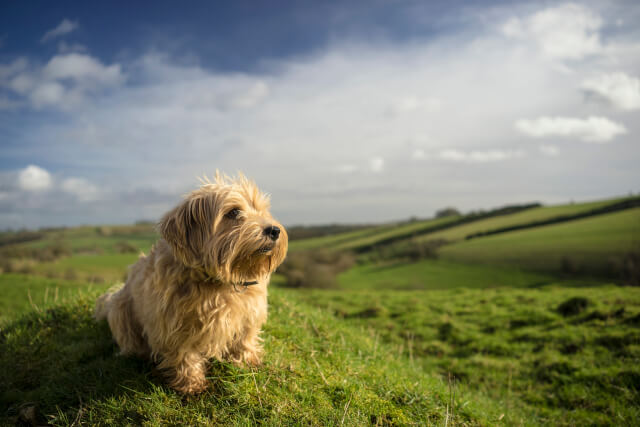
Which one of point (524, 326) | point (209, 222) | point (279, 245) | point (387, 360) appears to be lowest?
point (524, 326)

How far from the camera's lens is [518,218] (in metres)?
59.5

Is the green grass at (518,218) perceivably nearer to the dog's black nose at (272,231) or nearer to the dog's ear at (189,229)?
the dog's black nose at (272,231)

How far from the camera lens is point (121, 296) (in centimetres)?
496

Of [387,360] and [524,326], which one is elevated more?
[387,360]

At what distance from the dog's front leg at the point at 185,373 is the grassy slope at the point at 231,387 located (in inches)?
4.1

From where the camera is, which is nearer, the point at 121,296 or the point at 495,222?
the point at 121,296

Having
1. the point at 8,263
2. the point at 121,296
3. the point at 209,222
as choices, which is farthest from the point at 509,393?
the point at 8,263

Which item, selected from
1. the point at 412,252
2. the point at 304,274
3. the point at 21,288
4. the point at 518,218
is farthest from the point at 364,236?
the point at 21,288

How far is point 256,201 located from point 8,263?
38682mm

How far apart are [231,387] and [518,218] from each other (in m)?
65.4

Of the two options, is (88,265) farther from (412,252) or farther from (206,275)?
(206,275)

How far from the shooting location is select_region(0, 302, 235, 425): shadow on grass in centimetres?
425

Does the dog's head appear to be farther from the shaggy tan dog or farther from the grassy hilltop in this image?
the grassy hilltop

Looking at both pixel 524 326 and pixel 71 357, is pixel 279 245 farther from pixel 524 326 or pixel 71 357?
pixel 524 326
